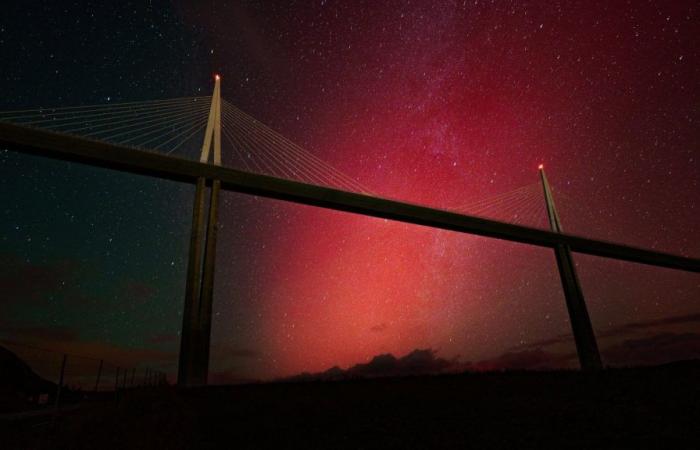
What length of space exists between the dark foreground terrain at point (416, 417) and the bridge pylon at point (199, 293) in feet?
10.7

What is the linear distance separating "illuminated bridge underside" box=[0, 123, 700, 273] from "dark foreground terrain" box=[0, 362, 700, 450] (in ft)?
32.2

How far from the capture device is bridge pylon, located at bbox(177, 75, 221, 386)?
13156 millimetres

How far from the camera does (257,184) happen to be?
59.3 feet

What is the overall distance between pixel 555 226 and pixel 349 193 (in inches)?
893

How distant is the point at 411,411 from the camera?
7020mm

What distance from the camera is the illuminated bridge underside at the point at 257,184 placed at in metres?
14.1

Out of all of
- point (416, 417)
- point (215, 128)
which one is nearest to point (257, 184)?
point (215, 128)

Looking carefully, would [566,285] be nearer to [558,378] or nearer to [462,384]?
[558,378]

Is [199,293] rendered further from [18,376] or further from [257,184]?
[18,376]

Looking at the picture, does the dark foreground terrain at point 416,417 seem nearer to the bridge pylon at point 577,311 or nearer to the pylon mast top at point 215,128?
the pylon mast top at point 215,128

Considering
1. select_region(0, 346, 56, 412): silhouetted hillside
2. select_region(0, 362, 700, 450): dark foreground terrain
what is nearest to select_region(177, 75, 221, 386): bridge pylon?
select_region(0, 362, 700, 450): dark foreground terrain

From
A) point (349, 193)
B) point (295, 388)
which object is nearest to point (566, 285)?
point (349, 193)

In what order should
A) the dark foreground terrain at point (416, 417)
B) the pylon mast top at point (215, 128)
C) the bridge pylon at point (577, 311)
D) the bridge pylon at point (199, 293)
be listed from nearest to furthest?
the dark foreground terrain at point (416, 417) → the bridge pylon at point (199, 293) → the pylon mast top at point (215, 128) → the bridge pylon at point (577, 311)

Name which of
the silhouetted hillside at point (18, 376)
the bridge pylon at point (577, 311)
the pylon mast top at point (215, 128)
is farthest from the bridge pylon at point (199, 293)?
the silhouetted hillside at point (18, 376)
